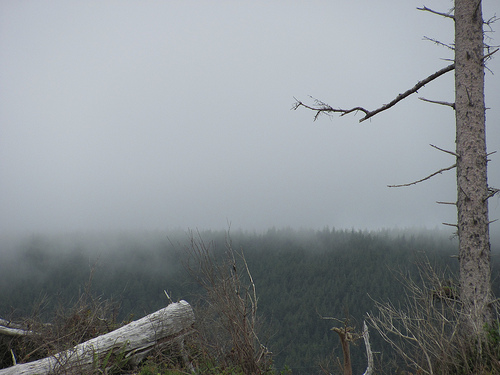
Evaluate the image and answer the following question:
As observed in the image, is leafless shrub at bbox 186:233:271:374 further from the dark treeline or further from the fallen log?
the dark treeline

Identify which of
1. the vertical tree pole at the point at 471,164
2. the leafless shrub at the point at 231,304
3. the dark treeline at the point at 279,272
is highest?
the vertical tree pole at the point at 471,164

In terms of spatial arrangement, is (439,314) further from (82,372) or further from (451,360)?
(82,372)

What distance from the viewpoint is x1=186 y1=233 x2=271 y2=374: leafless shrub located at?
5410mm

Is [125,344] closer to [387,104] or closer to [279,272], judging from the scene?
[387,104]

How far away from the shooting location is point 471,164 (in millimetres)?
6035

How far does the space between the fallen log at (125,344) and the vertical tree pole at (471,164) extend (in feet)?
16.0

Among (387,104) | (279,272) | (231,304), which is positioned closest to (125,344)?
(231,304)

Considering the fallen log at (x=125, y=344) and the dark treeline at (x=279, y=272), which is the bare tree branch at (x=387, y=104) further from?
the dark treeline at (x=279, y=272)

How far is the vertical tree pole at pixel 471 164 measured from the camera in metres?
5.78

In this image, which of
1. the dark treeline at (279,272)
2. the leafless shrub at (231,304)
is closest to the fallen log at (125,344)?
the leafless shrub at (231,304)

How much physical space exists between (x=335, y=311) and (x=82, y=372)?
3323 cm

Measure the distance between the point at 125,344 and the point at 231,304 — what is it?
2.32 meters

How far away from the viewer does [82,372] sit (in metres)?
5.57

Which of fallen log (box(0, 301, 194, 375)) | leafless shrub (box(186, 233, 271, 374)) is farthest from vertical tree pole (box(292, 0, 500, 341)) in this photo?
fallen log (box(0, 301, 194, 375))
